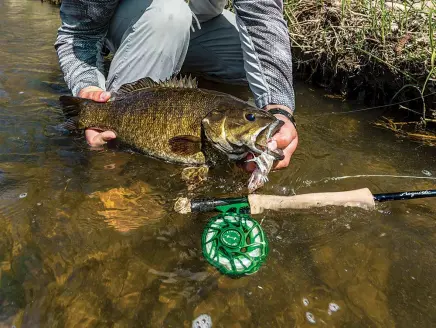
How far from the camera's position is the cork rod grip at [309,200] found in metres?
2.13

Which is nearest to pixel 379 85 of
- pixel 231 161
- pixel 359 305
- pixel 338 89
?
pixel 338 89

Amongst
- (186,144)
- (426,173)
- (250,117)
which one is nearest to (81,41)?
(186,144)

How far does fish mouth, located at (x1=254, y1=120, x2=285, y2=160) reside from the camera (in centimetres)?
213

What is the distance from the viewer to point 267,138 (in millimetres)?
2152

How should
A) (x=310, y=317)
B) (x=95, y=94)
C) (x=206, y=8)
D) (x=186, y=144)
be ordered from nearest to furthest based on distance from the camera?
(x=310, y=317), (x=186, y=144), (x=95, y=94), (x=206, y=8)

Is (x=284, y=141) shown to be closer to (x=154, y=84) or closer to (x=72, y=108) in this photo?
(x=154, y=84)

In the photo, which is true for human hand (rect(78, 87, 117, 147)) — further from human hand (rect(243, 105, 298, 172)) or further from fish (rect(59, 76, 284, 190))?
human hand (rect(243, 105, 298, 172))

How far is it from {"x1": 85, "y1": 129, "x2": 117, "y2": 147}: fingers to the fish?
4 centimetres

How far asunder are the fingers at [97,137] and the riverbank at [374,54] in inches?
97.6

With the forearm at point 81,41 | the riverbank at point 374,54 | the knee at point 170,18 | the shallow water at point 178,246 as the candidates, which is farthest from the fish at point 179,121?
the riverbank at point 374,54

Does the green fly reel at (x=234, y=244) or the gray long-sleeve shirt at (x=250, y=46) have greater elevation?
the gray long-sleeve shirt at (x=250, y=46)

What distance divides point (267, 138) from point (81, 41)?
1947mm

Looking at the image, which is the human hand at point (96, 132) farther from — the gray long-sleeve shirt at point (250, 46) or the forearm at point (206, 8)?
→ the forearm at point (206, 8)

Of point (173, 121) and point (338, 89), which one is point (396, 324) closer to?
point (173, 121)
